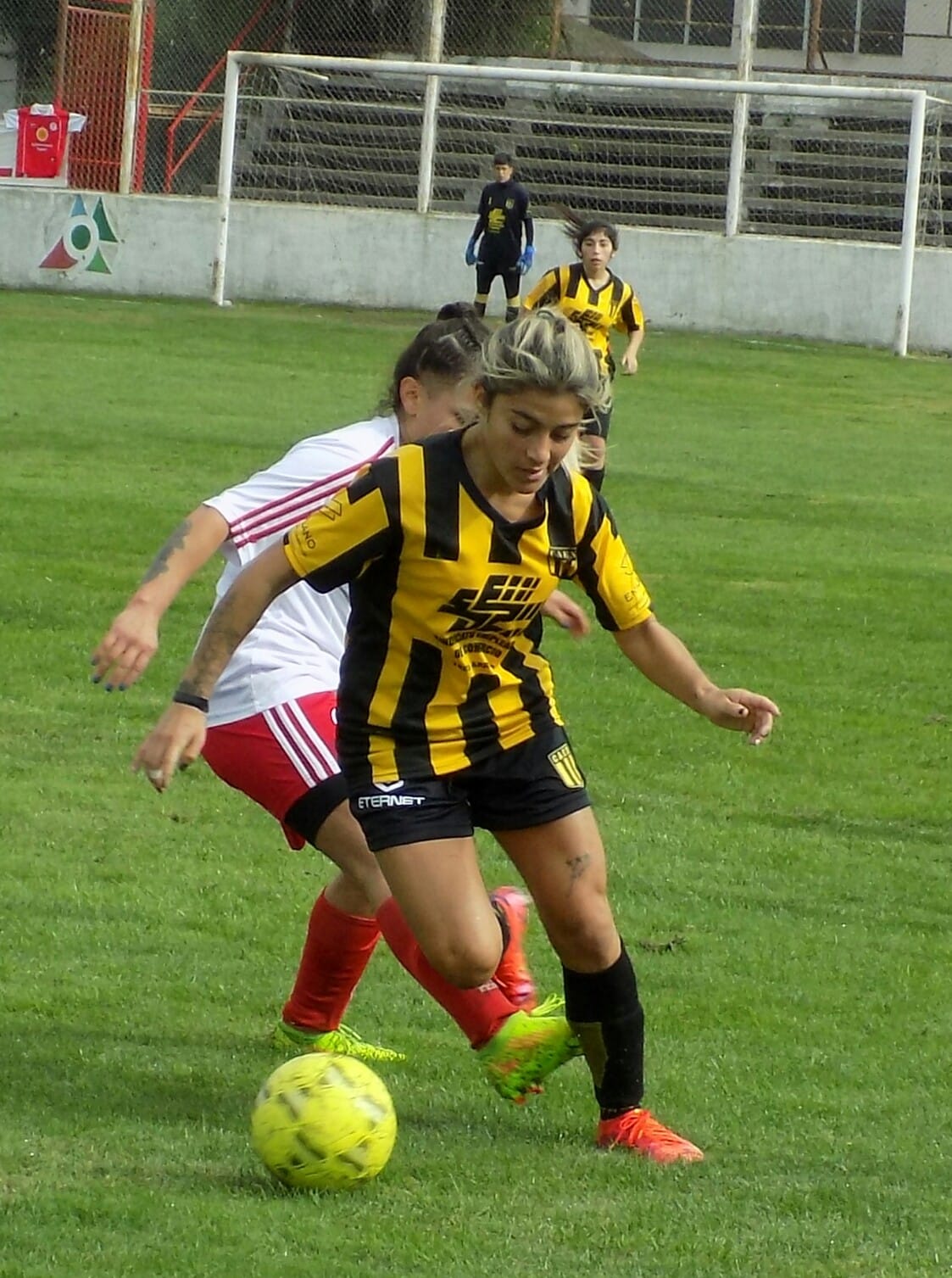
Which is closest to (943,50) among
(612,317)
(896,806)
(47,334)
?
(47,334)

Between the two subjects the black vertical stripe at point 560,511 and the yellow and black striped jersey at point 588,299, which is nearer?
the black vertical stripe at point 560,511

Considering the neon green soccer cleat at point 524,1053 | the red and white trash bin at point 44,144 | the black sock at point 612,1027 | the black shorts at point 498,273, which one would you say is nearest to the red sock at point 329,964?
the neon green soccer cleat at point 524,1053

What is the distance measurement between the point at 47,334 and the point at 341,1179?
737 inches

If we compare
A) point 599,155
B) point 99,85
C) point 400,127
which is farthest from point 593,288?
point 99,85

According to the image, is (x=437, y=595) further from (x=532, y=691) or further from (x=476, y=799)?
(x=476, y=799)

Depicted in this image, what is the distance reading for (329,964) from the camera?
4832 mm

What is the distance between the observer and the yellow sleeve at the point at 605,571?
4.26 meters

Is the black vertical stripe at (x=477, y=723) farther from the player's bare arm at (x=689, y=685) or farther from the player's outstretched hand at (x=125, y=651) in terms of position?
the player's outstretched hand at (x=125, y=651)

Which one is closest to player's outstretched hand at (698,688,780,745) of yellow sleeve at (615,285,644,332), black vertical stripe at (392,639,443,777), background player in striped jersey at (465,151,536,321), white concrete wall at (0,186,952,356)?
black vertical stripe at (392,639,443,777)

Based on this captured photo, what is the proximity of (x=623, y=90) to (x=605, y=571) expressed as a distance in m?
26.3

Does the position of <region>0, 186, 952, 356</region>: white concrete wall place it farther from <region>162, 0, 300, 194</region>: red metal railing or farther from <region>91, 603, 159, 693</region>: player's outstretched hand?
<region>91, 603, 159, 693</region>: player's outstretched hand

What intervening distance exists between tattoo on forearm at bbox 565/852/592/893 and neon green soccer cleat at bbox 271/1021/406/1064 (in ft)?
2.80

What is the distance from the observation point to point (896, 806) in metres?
7.38

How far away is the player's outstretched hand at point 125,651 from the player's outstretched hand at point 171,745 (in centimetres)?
11
